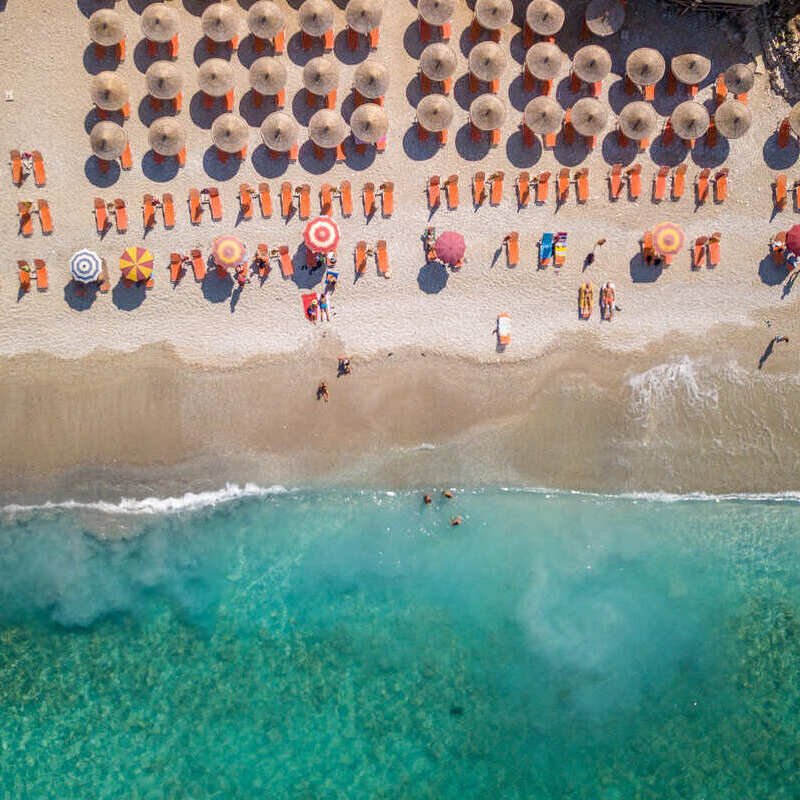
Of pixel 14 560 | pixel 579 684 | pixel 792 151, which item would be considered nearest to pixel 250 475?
pixel 14 560

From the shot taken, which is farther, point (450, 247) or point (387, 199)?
point (387, 199)

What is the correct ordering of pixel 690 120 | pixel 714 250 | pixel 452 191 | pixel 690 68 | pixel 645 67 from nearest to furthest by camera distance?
pixel 645 67
pixel 690 120
pixel 690 68
pixel 452 191
pixel 714 250

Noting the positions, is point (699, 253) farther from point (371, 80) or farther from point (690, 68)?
point (371, 80)

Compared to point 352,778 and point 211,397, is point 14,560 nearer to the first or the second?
point 211,397

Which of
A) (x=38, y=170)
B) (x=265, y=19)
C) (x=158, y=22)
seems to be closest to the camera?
(x=158, y=22)

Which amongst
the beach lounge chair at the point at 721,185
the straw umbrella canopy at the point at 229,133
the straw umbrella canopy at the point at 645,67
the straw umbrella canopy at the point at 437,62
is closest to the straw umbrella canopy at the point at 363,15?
the straw umbrella canopy at the point at 437,62

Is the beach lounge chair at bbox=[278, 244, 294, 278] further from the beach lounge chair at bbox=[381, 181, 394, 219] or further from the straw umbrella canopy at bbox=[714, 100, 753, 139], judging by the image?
the straw umbrella canopy at bbox=[714, 100, 753, 139]

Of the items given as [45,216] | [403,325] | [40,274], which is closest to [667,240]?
[403,325]

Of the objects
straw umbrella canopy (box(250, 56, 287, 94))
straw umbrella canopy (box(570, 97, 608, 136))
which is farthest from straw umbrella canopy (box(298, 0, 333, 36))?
straw umbrella canopy (box(570, 97, 608, 136))
